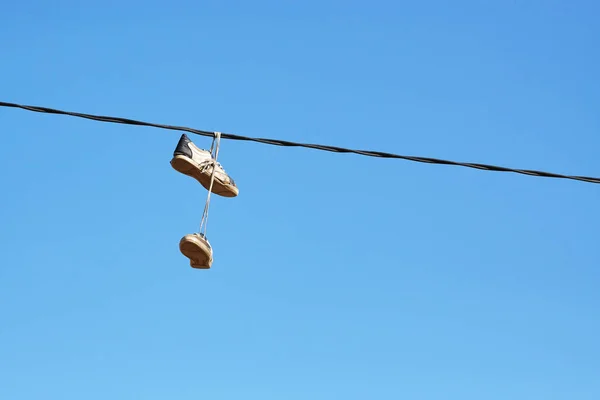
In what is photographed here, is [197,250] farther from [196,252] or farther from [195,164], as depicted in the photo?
[195,164]

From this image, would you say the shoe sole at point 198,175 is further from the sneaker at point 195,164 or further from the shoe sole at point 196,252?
the shoe sole at point 196,252

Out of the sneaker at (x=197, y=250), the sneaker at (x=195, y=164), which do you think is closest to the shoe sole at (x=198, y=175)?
the sneaker at (x=195, y=164)

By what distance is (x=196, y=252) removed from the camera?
7.35m

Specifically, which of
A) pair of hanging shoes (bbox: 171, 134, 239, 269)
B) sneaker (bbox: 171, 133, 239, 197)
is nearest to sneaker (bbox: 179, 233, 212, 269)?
pair of hanging shoes (bbox: 171, 134, 239, 269)

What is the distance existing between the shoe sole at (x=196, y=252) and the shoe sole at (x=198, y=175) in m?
0.73

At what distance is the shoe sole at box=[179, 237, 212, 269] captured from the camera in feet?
23.8

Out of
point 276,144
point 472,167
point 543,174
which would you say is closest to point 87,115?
point 276,144

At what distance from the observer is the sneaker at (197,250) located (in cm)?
724

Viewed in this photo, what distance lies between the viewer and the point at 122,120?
5.93 meters

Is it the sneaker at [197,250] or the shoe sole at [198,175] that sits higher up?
the shoe sole at [198,175]

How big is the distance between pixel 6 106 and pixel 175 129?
3.28ft

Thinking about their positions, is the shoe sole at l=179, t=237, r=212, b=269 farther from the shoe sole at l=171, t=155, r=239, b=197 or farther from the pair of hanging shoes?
the shoe sole at l=171, t=155, r=239, b=197

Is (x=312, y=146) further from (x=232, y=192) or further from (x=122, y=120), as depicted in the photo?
(x=232, y=192)

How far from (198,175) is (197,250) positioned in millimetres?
764
